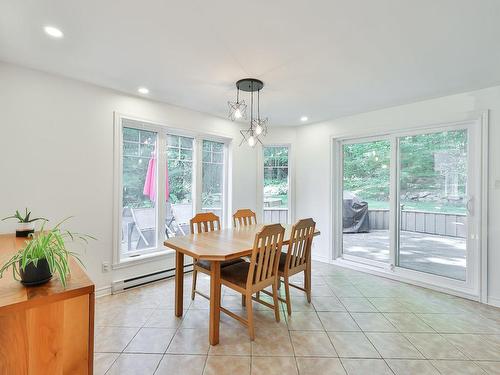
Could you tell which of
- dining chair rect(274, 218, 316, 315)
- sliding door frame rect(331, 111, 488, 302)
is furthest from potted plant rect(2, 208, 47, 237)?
sliding door frame rect(331, 111, 488, 302)

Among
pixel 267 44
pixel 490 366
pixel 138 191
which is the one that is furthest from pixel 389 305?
pixel 138 191

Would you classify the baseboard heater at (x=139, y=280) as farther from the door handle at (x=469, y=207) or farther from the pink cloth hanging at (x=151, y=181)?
the door handle at (x=469, y=207)

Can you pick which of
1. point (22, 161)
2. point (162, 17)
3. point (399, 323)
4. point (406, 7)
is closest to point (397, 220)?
point (399, 323)

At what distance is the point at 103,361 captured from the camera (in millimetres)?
1896

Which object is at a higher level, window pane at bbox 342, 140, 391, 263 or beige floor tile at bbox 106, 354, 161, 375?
window pane at bbox 342, 140, 391, 263

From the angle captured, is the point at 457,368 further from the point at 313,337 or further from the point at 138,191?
the point at 138,191

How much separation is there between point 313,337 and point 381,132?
298 cm

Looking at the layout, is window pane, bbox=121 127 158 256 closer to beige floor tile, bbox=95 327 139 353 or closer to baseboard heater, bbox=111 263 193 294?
baseboard heater, bbox=111 263 193 294

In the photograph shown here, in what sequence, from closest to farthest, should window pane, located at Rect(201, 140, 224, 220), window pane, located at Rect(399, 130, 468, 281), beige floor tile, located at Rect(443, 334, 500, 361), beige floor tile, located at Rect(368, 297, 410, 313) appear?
beige floor tile, located at Rect(443, 334, 500, 361) < beige floor tile, located at Rect(368, 297, 410, 313) < window pane, located at Rect(399, 130, 468, 281) < window pane, located at Rect(201, 140, 224, 220)

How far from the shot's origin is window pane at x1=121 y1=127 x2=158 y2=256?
10.9 feet

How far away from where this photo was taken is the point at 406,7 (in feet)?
5.30

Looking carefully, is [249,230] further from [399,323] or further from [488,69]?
[488,69]

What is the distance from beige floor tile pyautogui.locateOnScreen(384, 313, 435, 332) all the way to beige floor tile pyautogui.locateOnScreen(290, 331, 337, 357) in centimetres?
77

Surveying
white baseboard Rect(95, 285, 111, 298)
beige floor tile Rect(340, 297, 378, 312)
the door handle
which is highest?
the door handle
